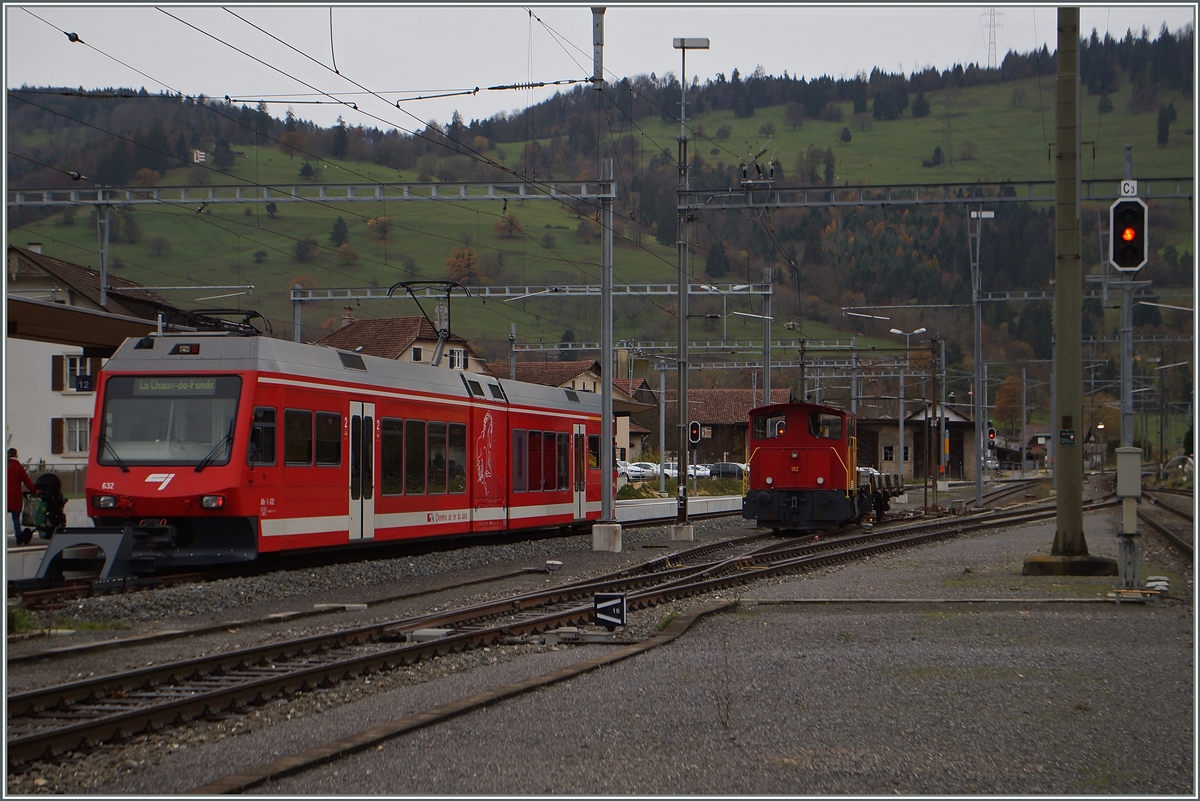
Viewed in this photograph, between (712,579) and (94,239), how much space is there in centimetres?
6934

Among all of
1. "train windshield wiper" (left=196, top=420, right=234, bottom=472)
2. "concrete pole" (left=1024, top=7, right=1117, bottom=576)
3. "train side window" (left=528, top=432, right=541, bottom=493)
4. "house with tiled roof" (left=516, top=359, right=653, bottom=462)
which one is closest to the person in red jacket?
"train windshield wiper" (left=196, top=420, right=234, bottom=472)

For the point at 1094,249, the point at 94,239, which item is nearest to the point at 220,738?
the point at 94,239

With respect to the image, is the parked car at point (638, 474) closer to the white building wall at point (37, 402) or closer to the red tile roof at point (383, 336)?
the red tile roof at point (383, 336)

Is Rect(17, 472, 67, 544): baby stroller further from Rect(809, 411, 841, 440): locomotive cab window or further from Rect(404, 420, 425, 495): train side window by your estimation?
Rect(809, 411, 841, 440): locomotive cab window

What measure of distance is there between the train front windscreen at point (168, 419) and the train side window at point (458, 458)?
584 centimetres

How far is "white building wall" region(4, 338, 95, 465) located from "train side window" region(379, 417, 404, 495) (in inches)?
1416

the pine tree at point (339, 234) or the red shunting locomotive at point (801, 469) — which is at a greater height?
the pine tree at point (339, 234)

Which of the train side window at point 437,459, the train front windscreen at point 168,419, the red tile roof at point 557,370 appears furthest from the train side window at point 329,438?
the red tile roof at point 557,370

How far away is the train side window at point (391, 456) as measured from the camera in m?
18.4

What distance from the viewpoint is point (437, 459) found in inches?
792

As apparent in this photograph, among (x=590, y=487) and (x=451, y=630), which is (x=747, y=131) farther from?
(x=451, y=630)

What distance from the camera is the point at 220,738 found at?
7598mm

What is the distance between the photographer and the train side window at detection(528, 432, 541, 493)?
2427 centimetres

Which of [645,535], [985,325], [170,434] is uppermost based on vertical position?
[985,325]
